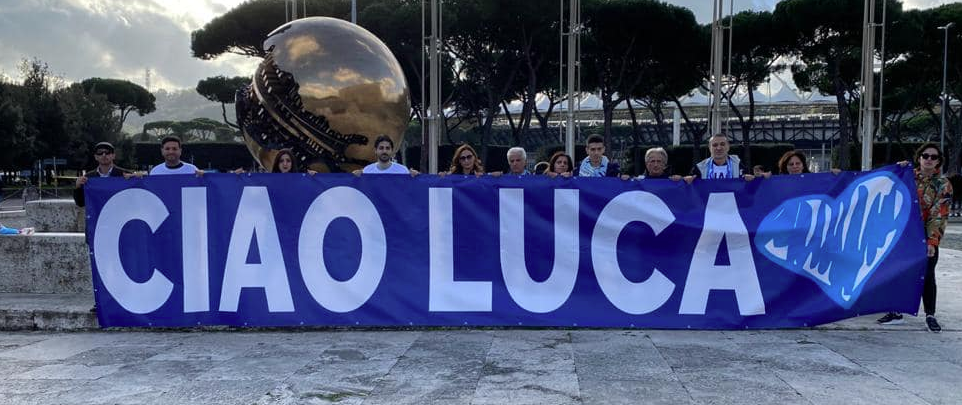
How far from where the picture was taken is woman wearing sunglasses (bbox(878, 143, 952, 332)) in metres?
5.82

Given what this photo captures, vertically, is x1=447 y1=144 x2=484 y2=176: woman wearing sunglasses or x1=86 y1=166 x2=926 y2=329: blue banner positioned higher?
x1=447 y1=144 x2=484 y2=176: woman wearing sunglasses

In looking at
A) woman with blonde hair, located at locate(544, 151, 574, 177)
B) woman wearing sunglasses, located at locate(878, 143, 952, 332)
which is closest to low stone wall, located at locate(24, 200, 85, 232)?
woman with blonde hair, located at locate(544, 151, 574, 177)

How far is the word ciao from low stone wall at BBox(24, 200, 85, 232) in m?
3.99

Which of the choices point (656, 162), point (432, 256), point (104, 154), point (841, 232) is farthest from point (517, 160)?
point (104, 154)

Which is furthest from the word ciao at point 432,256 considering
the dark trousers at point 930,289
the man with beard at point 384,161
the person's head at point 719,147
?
the dark trousers at point 930,289

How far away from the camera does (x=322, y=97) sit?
7.64 metres

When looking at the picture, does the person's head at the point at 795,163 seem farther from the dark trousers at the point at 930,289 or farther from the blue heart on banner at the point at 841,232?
the dark trousers at the point at 930,289

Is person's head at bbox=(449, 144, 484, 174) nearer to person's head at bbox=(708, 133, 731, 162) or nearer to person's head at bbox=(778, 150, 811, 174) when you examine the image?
person's head at bbox=(708, 133, 731, 162)

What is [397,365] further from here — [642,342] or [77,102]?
[77,102]

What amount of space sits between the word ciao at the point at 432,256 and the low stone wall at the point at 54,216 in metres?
3.99

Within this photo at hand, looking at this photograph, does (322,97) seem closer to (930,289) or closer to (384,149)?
(384,149)

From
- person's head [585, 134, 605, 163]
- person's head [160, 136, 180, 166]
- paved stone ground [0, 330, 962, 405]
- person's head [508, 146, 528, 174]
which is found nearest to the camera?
paved stone ground [0, 330, 962, 405]

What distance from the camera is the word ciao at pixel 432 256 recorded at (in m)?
5.86

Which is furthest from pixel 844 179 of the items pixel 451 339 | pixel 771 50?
pixel 771 50
